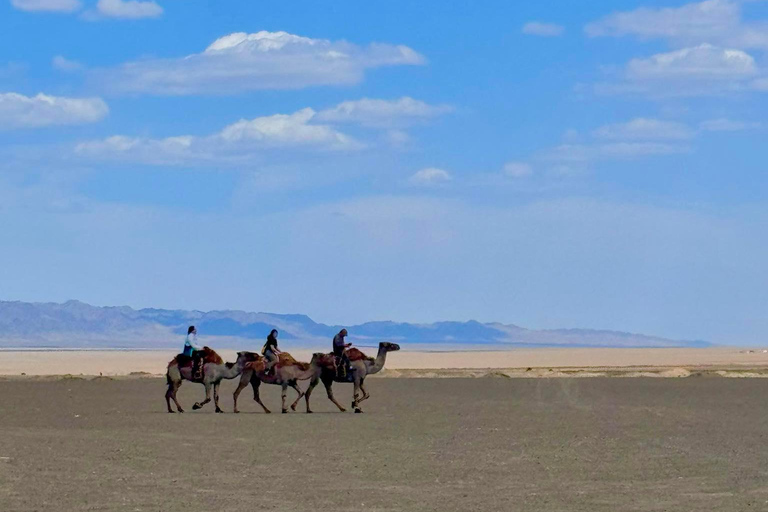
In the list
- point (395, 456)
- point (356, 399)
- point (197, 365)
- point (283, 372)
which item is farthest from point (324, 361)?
point (395, 456)

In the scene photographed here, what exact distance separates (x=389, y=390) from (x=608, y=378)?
12.8 meters

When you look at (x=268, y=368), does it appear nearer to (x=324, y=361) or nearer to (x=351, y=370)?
(x=324, y=361)

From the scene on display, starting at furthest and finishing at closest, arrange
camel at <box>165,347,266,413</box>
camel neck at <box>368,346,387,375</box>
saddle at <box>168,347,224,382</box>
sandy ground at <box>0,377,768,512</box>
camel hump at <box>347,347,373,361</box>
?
camel neck at <box>368,346,387,375</box> → camel hump at <box>347,347,373,361</box> → camel at <box>165,347,266,413</box> → saddle at <box>168,347,224,382</box> → sandy ground at <box>0,377,768,512</box>

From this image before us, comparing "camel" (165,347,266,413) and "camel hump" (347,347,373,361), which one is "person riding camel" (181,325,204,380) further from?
"camel hump" (347,347,373,361)

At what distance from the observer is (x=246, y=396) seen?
1655 inches

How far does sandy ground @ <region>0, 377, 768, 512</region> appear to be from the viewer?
52.9 ft

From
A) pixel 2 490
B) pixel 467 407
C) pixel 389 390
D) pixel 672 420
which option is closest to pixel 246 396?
pixel 389 390

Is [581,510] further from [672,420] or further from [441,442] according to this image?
[672,420]

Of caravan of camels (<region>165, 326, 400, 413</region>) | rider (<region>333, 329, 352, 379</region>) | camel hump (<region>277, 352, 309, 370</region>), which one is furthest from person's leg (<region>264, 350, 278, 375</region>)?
rider (<region>333, 329, 352, 379</region>)

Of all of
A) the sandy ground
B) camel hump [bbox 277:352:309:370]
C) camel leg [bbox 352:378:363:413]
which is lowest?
the sandy ground

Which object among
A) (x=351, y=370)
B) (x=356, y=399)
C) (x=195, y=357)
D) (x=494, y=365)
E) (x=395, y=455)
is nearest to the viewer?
(x=395, y=455)

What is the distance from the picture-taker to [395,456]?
21.4 metres

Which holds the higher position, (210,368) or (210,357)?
(210,357)

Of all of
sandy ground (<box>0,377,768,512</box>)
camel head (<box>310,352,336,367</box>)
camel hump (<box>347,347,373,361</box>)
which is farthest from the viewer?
camel hump (<box>347,347,373,361</box>)
